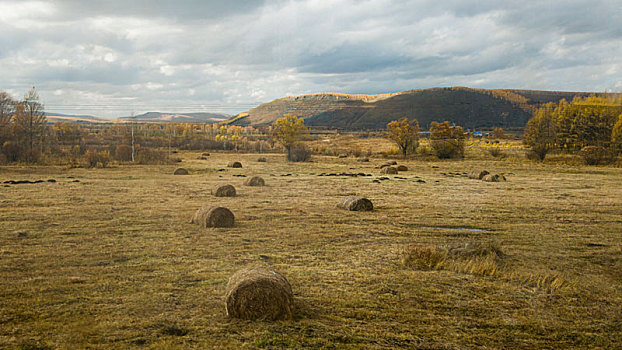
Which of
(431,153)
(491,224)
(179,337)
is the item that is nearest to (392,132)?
(431,153)

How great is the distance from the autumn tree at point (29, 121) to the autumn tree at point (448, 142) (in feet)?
168

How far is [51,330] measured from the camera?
674 centimetres

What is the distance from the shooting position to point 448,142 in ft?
211

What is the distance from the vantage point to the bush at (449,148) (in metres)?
64.4

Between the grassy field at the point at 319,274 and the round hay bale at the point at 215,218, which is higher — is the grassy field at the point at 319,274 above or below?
below

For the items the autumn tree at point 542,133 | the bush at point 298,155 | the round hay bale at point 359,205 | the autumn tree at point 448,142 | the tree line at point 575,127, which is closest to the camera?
the round hay bale at point 359,205

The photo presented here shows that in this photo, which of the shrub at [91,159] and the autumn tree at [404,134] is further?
the autumn tree at [404,134]

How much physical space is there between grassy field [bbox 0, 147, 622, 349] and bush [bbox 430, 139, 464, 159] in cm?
4401

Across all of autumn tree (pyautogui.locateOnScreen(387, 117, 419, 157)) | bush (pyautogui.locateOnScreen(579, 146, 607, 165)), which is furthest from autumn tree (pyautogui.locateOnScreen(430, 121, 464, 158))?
bush (pyautogui.locateOnScreen(579, 146, 607, 165))

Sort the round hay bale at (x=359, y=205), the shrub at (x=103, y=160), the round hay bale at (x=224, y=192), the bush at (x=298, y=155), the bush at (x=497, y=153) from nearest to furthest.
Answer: the round hay bale at (x=359, y=205) < the round hay bale at (x=224, y=192) < the shrub at (x=103, y=160) < the bush at (x=497, y=153) < the bush at (x=298, y=155)

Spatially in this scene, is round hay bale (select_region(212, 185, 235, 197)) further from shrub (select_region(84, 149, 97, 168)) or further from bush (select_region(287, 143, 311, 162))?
bush (select_region(287, 143, 311, 162))

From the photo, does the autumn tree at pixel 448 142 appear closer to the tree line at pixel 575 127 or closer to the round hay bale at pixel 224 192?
the tree line at pixel 575 127

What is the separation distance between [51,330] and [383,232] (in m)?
10.4

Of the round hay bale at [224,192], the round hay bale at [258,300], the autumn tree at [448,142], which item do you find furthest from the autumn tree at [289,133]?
the round hay bale at [258,300]
